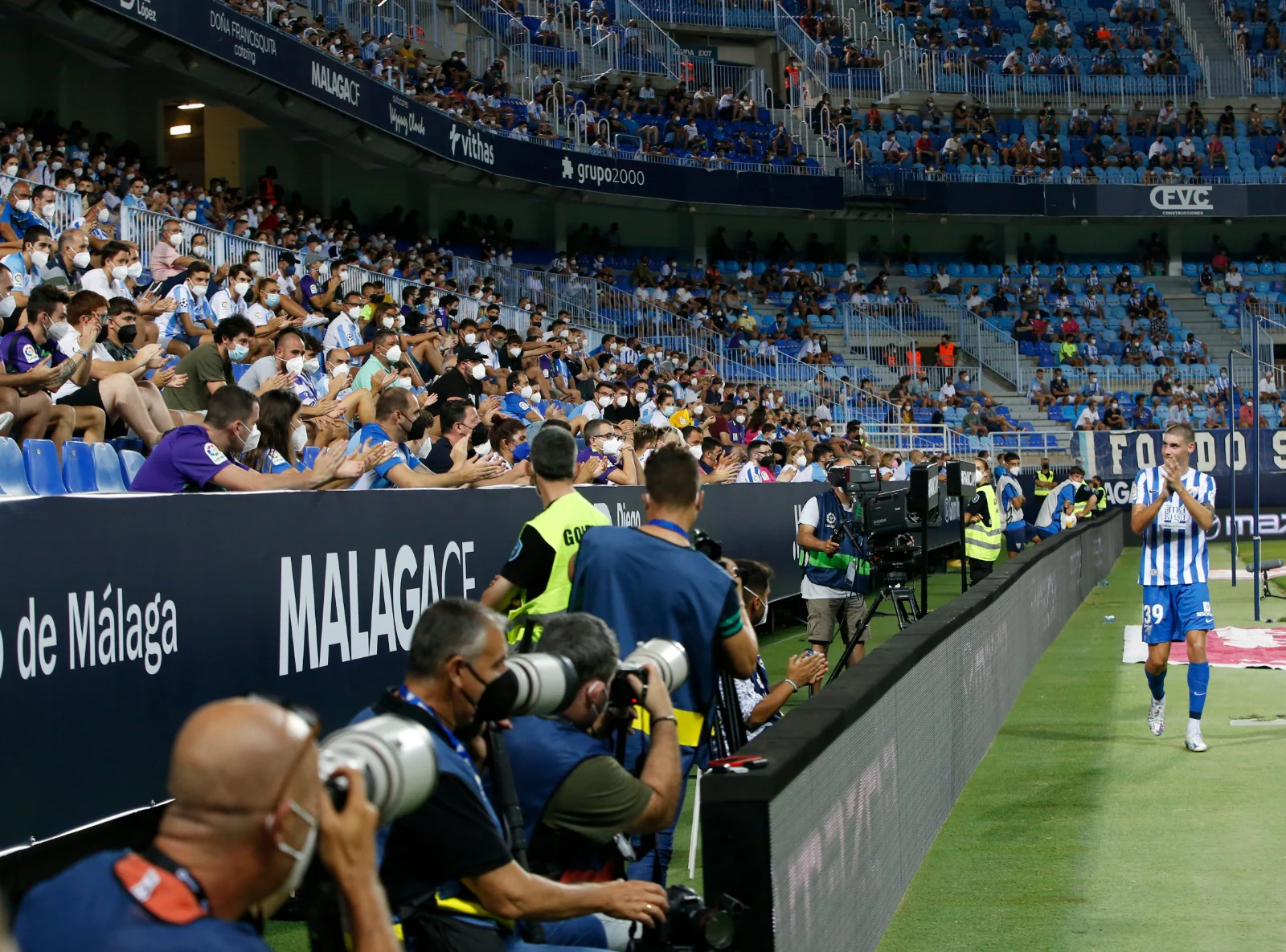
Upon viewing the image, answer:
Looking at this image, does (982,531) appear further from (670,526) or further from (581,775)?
(581,775)

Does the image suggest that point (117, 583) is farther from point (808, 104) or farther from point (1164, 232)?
point (1164, 232)

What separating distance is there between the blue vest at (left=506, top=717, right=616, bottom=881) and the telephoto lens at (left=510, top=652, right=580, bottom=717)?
55 centimetres

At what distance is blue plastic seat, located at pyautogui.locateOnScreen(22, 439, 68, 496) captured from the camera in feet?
23.0

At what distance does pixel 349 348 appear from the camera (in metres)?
15.6

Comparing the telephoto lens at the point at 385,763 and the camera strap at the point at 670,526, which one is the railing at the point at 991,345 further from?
the telephoto lens at the point at 385,763

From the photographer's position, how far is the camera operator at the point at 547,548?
6.00 m

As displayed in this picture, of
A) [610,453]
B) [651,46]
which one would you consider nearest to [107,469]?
[610,453]

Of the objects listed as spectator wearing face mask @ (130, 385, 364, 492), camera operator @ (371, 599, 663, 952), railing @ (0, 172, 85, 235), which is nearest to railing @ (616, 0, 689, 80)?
railing @ (0, 172, 85, 235)

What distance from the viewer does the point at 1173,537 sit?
32.1ft

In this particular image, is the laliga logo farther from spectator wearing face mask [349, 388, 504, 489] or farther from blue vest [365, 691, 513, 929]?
blue vest [365, 691, 513, 929]

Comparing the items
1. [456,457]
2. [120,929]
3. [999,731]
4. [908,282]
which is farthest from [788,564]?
[908,282]

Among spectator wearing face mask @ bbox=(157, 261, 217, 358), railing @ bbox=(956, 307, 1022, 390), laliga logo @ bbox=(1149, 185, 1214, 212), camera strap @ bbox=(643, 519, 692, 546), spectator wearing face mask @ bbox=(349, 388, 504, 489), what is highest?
laliga logo @ bbox=(1149, 185, 1214, 212)

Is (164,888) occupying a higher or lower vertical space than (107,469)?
lower

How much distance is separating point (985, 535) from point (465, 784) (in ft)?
54.1
